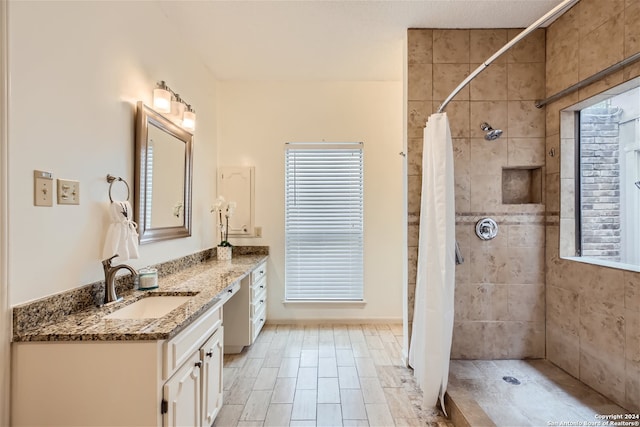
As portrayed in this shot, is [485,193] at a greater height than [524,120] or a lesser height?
lesser

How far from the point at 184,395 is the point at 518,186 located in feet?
9.17

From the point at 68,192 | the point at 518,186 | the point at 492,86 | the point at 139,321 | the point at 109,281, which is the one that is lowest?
the point at 139,321

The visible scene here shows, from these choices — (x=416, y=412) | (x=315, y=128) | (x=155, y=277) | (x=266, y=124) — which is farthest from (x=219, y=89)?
(x=416, y=412)

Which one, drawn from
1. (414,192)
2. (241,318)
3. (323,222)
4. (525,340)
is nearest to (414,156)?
(414,192)

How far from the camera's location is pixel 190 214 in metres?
2.84

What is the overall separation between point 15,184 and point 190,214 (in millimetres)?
1645

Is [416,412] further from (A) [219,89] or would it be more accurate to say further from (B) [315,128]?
(A) [219,89]

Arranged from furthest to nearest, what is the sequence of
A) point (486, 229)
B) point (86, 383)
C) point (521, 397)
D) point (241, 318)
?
point (241, 318), point (486, 229), point (521, 397), point (86, 383)

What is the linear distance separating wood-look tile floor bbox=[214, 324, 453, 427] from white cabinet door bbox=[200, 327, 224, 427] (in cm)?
25

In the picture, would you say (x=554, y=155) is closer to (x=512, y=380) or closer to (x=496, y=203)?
(x=496, y=203)

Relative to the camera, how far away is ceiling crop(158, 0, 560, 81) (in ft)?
7.59

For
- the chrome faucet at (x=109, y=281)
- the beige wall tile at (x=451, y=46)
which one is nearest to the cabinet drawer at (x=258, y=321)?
the chrome faucet at (x=109, y=281)

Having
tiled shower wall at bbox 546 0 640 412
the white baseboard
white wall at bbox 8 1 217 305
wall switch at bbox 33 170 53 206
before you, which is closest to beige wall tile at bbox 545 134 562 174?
tiled shower wall at bbox 546 0 640 412

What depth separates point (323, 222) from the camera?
12.0ft
